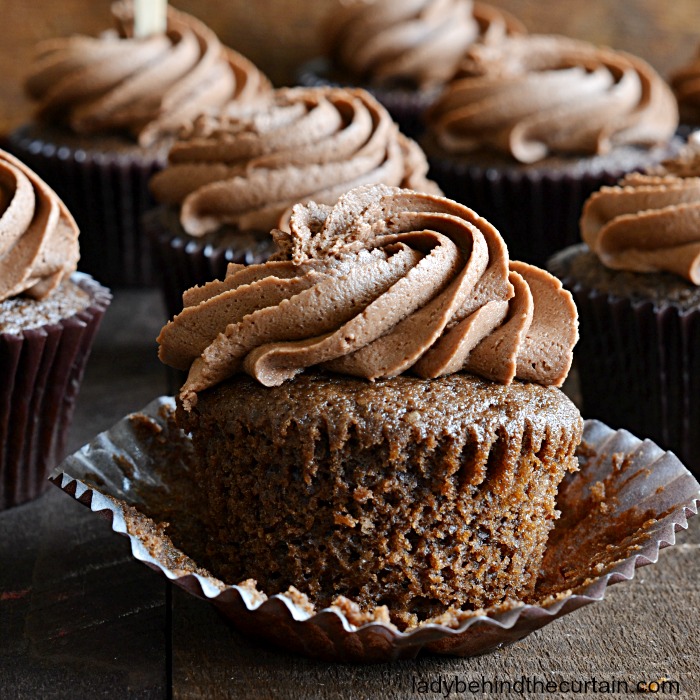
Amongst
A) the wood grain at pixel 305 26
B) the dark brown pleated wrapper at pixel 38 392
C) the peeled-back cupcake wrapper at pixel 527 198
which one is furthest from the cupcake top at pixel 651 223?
the wood grain at pixel 305 26

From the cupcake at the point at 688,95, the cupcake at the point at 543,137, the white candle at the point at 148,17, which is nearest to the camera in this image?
the cupcake at the point at 543,137

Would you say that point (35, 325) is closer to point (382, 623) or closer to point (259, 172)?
point (259, 172)

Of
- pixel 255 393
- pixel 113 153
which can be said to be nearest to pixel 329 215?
pixel 255 393

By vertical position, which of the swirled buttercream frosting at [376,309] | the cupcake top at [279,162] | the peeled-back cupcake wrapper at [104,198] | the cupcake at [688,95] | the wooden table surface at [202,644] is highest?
the swirled buttercream frosting at [376,309]

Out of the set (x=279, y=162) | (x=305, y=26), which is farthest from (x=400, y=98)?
(x=279, y=162)

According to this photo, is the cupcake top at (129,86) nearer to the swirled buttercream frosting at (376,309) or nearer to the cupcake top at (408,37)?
the cupcake top at (408,37)

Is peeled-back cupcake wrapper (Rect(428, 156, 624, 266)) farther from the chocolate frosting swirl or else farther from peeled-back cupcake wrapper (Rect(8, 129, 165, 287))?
the chocolate frosting swirl
